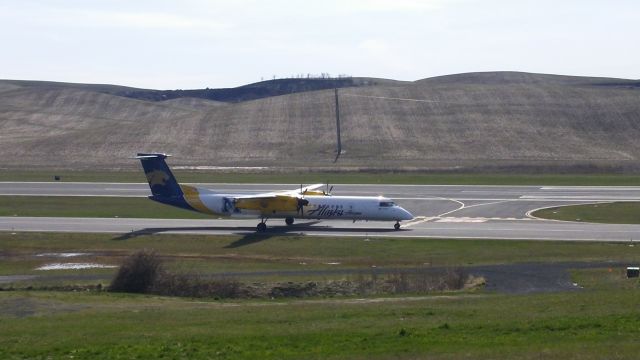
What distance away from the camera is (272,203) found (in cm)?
5956

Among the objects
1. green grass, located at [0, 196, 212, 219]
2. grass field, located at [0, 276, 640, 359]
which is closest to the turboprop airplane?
green grass, located at [0, 196, 212, 219]

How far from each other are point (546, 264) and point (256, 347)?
26024 mm

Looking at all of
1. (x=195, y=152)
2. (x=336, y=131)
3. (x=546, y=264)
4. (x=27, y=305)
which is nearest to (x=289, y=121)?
(x=336, y=131)

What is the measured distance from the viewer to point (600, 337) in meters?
19.0

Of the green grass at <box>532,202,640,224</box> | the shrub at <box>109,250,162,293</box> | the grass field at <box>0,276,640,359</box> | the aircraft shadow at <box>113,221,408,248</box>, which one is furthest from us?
the green grass at <box>532,202,640,224</box>

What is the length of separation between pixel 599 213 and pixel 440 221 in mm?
12399

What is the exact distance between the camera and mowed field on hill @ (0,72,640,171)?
122 metres

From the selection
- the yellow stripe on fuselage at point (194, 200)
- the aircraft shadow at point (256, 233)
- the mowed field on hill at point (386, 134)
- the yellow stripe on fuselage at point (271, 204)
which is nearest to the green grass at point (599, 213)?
the aircraft shadow at point (256, 233)

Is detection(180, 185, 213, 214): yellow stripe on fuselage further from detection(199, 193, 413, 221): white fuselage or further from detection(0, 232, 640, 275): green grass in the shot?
detection(0, 232, 640, 275): green grass

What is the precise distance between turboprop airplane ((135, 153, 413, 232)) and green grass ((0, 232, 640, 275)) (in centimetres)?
396

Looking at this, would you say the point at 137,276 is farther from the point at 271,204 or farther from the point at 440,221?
the point at 440,221

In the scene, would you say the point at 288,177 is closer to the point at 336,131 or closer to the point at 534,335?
the point at 336,131

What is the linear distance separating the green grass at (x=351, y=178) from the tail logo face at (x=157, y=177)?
102 ft

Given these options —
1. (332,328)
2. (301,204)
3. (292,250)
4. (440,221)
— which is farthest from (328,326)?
(440,221)
